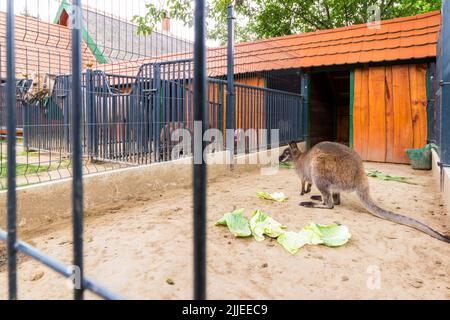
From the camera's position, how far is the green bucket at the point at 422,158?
7.57 m

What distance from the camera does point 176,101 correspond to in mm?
6133

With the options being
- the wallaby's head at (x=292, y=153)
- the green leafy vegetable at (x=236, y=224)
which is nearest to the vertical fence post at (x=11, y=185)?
the green leafy vegetable at (x=236, y=224)

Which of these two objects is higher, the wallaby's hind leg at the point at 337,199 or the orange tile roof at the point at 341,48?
the orange tile roof at the point at 341,48

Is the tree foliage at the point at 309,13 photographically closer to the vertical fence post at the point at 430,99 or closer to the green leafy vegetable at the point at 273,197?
the vertical fence post at the point at 430,99

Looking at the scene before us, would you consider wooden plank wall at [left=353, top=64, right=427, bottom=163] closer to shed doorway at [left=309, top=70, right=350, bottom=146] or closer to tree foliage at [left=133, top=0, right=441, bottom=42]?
shed doorway at [left=309, top=70, right=350, bottom=146]

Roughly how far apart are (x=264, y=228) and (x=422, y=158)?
587 cm

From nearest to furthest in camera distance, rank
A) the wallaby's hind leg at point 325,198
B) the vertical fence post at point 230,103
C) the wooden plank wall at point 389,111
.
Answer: the wallaby's hind leg at point 325,198
the vertical fence post at point 230,103
the wooden plank wall at point 389,111

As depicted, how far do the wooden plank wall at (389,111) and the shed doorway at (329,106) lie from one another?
6.28 feet

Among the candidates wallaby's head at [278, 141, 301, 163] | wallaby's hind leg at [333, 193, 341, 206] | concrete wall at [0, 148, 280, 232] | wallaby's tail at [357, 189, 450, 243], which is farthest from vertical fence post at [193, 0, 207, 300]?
wallaby's head at [278, 141, 301, 163]

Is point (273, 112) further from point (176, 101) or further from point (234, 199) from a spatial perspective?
point (234, 199)

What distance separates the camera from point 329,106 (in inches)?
507

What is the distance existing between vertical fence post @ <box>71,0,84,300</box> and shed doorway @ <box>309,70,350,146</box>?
10182 millimetres
